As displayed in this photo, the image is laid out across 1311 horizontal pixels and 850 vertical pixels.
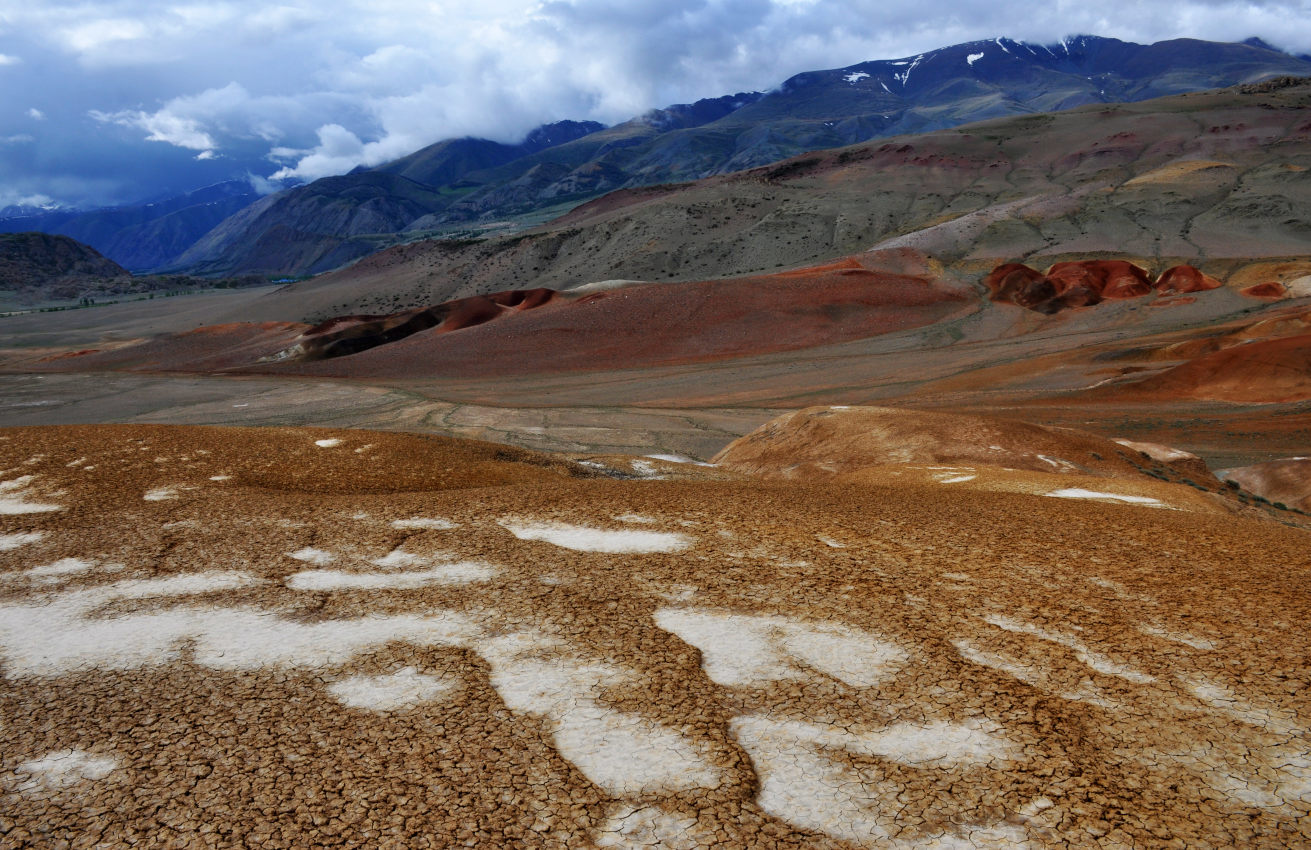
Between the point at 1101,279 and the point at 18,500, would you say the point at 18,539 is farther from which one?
the point at 1101,279

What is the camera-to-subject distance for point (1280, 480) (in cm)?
2112

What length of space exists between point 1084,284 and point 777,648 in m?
64.7

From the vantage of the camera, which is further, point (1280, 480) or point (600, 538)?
point (1280, 480)

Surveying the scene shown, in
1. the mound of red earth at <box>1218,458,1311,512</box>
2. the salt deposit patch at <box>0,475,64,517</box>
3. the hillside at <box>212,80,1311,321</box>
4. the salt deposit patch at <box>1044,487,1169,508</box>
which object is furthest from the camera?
the hillside at <box>212,80,1311,321</box>

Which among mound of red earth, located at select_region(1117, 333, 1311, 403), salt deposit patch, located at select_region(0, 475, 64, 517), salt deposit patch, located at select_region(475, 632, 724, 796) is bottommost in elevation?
mound of red earth, located at select_region(1117, 333, 1311, 403)

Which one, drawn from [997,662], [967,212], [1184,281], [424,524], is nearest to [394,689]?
[424,524]

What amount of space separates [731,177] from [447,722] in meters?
113

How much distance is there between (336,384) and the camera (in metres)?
52.8

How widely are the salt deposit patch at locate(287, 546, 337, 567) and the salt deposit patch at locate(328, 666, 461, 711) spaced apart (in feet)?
8.59

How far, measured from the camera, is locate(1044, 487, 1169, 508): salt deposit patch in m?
11.0

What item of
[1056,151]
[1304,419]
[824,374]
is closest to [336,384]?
[824,374]

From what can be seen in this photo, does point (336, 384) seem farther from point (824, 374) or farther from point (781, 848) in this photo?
point (781, 848)

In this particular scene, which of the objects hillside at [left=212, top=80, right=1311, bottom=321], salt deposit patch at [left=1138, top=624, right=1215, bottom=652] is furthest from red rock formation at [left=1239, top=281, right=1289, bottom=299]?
salt deposit patch at [left=1138, top=624, right=1215, bottom=652]

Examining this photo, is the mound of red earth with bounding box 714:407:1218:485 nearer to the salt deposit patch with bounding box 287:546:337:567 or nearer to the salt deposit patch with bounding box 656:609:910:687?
the salt deposit patch with bounding box 656:609:910:687
